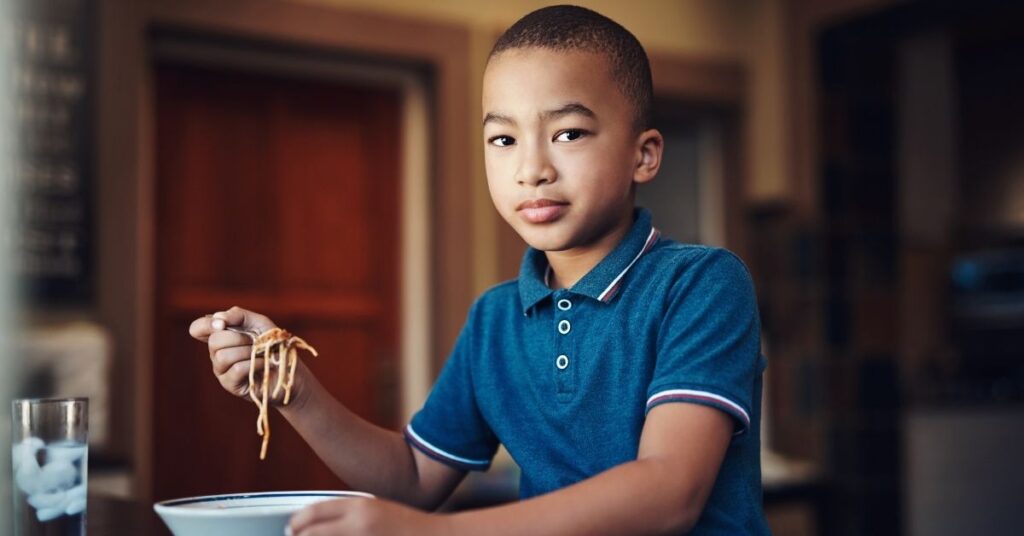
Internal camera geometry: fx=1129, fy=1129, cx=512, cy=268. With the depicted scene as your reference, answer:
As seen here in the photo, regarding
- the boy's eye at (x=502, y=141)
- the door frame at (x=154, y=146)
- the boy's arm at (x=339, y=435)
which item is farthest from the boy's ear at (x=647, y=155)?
the door frame at (x=154, y=146)

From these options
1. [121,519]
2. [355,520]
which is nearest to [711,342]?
[355,520]

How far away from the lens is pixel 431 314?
336 centimetres

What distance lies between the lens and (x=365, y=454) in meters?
1.05

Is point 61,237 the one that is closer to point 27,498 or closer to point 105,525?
point 105,525

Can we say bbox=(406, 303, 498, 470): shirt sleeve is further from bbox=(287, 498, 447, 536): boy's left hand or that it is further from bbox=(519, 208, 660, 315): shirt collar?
bbox=(287, 498, 447, 536): boy's left hand

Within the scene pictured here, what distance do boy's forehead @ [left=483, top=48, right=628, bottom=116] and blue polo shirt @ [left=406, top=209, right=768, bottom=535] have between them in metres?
0.15

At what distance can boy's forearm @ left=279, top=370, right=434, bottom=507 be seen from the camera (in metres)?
0.99

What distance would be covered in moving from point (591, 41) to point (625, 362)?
0.27 m

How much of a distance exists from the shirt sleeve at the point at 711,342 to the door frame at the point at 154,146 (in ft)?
7.20

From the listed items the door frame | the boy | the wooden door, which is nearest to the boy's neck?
the boy

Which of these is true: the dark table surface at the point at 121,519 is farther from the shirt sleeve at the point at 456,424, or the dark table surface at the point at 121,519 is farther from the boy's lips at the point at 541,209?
the boy's lips at the point at 541,209

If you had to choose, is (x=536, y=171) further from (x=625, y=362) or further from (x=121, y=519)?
(x=121, y=519)

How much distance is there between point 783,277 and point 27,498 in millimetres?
3224

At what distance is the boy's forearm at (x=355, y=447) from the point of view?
3.25 feet
